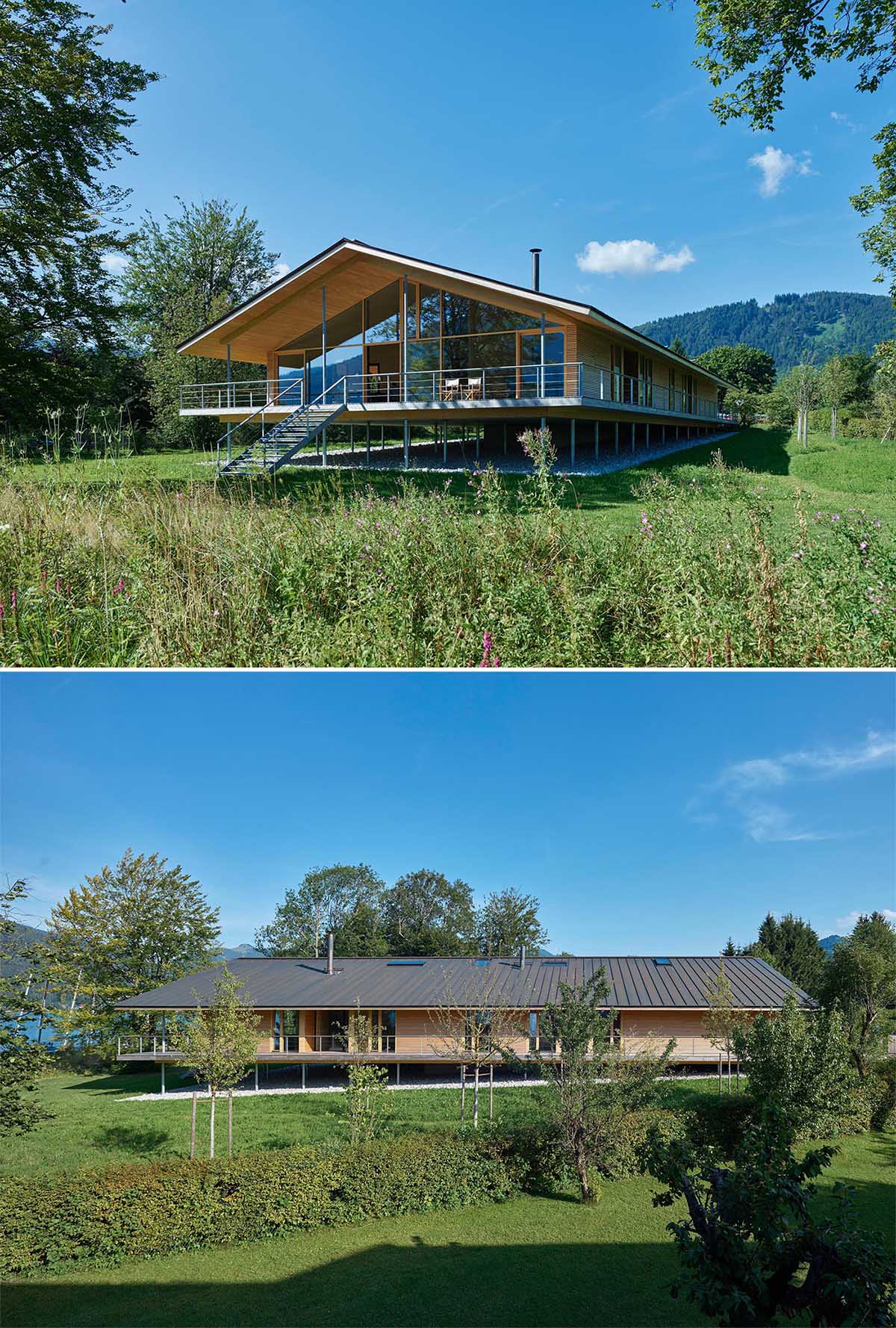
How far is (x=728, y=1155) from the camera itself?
11.6 meters

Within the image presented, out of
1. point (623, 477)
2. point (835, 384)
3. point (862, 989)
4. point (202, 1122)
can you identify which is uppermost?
point (835, 384)

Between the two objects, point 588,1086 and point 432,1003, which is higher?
point 588,1086

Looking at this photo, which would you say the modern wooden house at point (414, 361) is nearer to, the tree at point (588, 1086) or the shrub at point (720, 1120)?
the tree at point (588, 1086)

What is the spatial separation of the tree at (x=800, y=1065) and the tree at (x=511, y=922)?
26.9 meters

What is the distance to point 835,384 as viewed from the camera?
45219 mm

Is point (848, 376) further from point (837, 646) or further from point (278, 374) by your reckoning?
point (837, 646)

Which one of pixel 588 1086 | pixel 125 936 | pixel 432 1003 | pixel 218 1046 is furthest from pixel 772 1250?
pixel 125 936

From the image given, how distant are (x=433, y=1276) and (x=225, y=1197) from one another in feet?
8.64

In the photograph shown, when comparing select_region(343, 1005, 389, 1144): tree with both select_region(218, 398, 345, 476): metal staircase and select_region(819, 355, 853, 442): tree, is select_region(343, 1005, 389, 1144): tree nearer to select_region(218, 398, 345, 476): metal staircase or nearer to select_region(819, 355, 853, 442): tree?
select_region(218, 398, 345, 476): metal staircase

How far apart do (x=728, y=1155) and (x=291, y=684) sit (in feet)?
29.0

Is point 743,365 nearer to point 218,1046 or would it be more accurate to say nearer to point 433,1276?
point 218,1046

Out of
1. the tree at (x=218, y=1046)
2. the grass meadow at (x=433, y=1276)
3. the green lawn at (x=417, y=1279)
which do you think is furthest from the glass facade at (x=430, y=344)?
the green lawn at (x=417, y=1279)

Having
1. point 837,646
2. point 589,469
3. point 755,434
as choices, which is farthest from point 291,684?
point 755,434

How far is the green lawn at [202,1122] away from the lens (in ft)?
39.3
